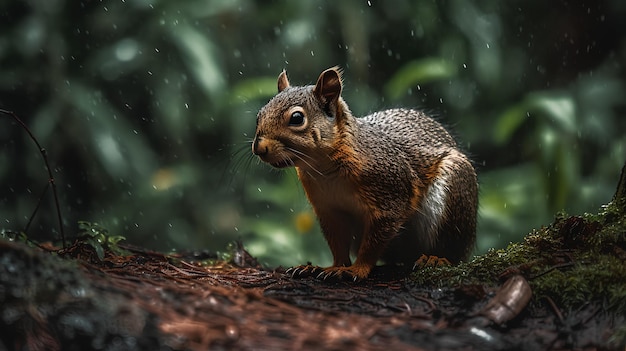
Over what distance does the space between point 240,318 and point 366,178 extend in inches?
50.5

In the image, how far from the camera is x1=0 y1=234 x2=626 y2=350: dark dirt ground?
205 centimetres

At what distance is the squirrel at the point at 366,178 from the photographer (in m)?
3.22

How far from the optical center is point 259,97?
5.73m

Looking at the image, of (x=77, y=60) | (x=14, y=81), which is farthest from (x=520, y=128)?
(x=14, y=81)

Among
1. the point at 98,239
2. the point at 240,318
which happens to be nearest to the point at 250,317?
the point at 240,318

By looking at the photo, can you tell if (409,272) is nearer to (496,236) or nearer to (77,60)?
(496,236)

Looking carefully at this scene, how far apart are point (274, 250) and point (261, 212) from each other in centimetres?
78

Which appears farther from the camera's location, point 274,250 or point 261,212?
point 261,212

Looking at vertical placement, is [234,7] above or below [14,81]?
above

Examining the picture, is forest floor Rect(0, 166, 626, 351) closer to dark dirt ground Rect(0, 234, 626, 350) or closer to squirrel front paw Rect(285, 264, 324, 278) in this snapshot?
dark dirt ground Rect(0, 234, 626, 350)

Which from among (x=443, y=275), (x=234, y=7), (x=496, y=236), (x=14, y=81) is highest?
(x=234, y=7)

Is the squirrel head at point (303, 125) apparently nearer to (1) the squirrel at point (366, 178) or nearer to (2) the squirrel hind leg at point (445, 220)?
(1) the squirrel at point (366, 178)

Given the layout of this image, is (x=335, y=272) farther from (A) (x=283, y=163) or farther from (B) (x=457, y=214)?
(B) (x=457, y=214)

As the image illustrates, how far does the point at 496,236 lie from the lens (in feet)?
18.5
